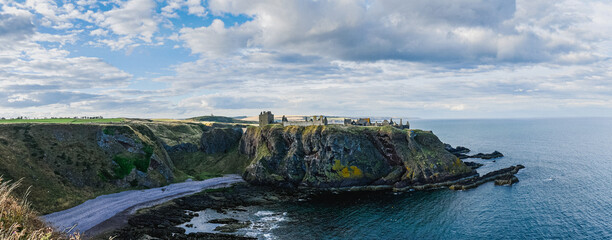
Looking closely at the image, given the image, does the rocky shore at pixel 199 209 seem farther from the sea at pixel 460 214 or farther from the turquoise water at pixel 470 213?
the turquoise water at pixel 470 213

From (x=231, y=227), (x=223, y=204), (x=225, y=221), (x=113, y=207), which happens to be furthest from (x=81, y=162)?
(x=231, y=227)

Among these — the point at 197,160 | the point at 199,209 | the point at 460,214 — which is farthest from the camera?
the point at 197,160

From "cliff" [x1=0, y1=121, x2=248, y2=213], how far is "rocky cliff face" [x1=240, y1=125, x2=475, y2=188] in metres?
24.7

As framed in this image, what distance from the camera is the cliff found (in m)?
69.4

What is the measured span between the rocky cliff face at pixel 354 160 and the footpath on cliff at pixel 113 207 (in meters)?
19.5

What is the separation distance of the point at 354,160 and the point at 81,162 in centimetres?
8013

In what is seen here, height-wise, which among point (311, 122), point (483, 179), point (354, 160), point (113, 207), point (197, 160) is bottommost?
point (113, 207)

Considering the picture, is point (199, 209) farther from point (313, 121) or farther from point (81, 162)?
point (313, 121)

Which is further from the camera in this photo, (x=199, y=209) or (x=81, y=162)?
(x=81, y=162)

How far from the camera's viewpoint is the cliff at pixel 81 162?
2734 inches

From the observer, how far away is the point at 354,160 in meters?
92.0

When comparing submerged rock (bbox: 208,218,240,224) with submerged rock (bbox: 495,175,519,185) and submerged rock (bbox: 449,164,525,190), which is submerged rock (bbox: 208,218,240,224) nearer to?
submerged rock (bbox: 449,164,525,190)

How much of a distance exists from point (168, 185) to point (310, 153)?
46.1 metres

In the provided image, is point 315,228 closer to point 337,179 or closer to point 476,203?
point 337,179
